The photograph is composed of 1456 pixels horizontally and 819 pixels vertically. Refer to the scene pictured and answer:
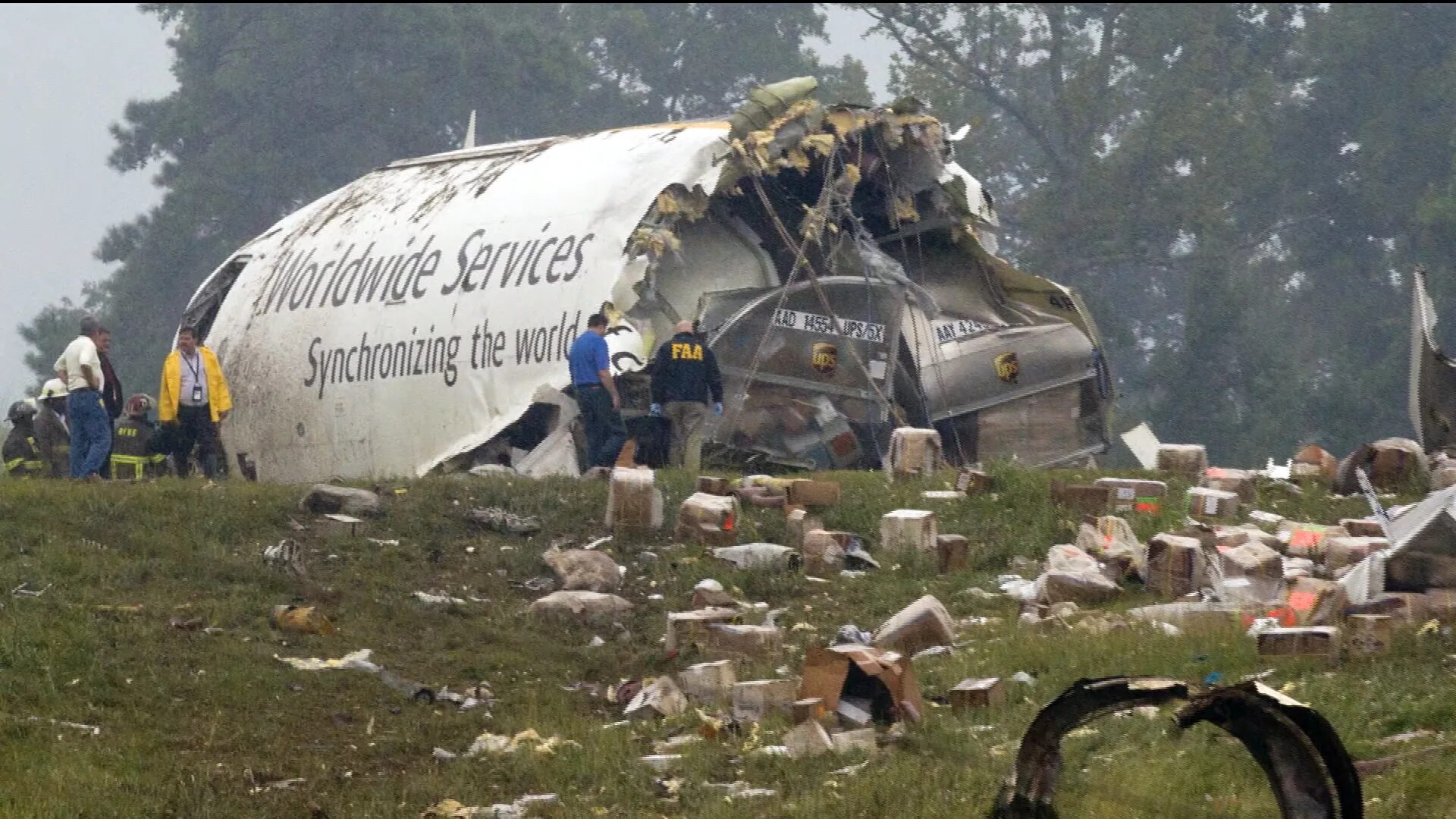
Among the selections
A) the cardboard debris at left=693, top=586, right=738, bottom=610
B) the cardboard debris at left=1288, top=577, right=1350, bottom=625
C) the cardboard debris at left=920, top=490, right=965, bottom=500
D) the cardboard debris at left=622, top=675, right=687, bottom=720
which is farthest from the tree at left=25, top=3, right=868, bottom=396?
the cardboard debris at left=622, top=675, right=687, bottom=720

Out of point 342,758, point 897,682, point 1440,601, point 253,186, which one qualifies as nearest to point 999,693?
point 897,682

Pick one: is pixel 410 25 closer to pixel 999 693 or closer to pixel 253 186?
pixel 253 186

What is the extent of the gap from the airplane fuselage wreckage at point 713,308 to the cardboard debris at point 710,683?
24.1 ft

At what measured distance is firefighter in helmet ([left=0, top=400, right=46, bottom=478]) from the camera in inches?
787

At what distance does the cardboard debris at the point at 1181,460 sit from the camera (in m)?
16.4

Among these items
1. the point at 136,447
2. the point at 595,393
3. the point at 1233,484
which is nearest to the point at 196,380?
the point at 136,447

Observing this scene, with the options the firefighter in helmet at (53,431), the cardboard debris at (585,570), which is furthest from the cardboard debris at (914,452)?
the firefighter in helmet at (53,431)

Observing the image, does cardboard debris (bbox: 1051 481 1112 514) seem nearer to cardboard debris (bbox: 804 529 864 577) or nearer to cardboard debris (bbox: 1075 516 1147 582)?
cardboard debris (bbox: 1075 516 1147 582)

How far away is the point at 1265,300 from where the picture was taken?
42375 millimetres

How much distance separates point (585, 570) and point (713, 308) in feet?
19.6

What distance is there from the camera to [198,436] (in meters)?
18.4

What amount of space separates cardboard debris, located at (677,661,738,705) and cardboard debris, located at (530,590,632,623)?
1.87 m

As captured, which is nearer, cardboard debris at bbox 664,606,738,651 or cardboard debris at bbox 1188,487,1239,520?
cardboard debris at bbox 664,606,738,651

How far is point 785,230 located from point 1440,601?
10376 mm
